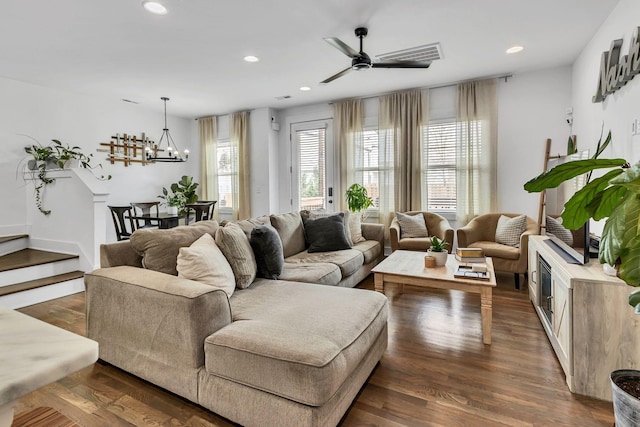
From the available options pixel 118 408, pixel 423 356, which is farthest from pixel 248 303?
pixel 423 356

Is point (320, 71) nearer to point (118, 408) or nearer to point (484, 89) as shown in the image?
point (484, 89)

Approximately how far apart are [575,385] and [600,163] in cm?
139

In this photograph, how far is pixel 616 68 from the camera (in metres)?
2.78

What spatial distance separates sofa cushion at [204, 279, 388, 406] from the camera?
1.42 meters

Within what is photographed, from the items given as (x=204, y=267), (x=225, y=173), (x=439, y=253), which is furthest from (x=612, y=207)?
(x=225, y=173)

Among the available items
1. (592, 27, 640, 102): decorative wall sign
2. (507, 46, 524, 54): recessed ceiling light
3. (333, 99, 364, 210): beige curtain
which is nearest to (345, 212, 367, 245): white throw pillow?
(333, 99, 364, 210): beige curtain

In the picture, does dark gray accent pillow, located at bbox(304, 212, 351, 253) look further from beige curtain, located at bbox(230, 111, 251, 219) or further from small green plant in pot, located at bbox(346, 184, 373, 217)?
beige curtain, located at bbox(230, 111, 251, 219)

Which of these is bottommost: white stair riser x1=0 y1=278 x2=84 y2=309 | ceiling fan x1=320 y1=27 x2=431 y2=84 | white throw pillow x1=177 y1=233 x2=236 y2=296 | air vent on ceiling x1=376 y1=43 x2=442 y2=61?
white stair riser x1=0 y1=278 x2=84 y2=309

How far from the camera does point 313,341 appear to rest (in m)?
1.53

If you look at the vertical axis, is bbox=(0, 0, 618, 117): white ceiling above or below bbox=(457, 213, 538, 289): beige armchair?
above

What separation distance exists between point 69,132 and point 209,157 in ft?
7.97

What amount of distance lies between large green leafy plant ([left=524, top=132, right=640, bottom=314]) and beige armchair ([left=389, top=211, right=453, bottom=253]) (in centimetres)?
272

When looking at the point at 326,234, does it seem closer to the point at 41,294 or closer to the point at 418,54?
the point at 418,54

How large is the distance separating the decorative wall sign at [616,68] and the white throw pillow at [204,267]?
323cm
